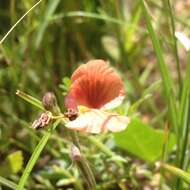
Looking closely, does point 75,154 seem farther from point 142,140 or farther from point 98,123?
point 142,140

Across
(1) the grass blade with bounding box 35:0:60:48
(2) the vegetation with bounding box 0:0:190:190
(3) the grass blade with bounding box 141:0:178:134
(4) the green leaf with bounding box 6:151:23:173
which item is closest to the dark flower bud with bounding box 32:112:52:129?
(2) the vegetation with bounding box 0:0:190:190

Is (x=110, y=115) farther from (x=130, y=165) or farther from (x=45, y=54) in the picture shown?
(x=45, y=54)

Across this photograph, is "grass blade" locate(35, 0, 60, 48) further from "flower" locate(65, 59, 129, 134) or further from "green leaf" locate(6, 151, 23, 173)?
"flower" locate(65, 59, 129, 134)

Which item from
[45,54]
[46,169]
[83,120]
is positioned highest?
[45,54]

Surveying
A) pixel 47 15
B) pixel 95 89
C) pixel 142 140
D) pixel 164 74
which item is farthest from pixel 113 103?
pixel 47 15

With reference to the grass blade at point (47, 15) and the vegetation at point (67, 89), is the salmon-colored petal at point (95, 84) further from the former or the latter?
the grass blade at point (47, 15)

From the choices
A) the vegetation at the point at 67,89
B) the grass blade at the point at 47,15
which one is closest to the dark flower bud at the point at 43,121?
the vegetation at the point at 67,89

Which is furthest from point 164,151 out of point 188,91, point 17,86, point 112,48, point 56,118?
point 112,48
